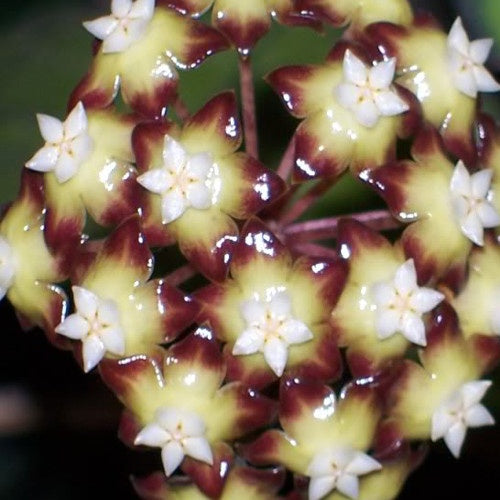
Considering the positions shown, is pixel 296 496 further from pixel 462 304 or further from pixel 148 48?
pixel 148 48

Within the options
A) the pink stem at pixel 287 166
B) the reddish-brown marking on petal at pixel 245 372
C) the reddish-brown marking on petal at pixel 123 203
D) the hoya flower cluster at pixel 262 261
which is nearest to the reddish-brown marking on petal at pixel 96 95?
the hoya flower cluster at pixel 262 261

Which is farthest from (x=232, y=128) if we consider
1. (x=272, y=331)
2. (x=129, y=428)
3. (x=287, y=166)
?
(x=129, y=428)

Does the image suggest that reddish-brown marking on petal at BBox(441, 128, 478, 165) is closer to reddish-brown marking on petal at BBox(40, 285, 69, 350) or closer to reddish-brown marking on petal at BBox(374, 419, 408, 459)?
reddish-brown marking on petal at BBox(374, 419, 408, 459)

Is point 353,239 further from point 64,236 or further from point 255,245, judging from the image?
point 64,236

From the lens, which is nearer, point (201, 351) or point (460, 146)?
point (201, 351)

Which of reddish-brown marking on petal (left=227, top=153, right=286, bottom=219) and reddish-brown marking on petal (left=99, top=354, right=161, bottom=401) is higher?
reddish-brown marking on petal (left=227, top=153, right=286, bottom=219)

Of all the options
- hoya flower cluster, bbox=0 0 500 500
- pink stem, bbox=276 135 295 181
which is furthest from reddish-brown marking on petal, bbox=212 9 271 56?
pink stem, bbox=276 135 295 181
